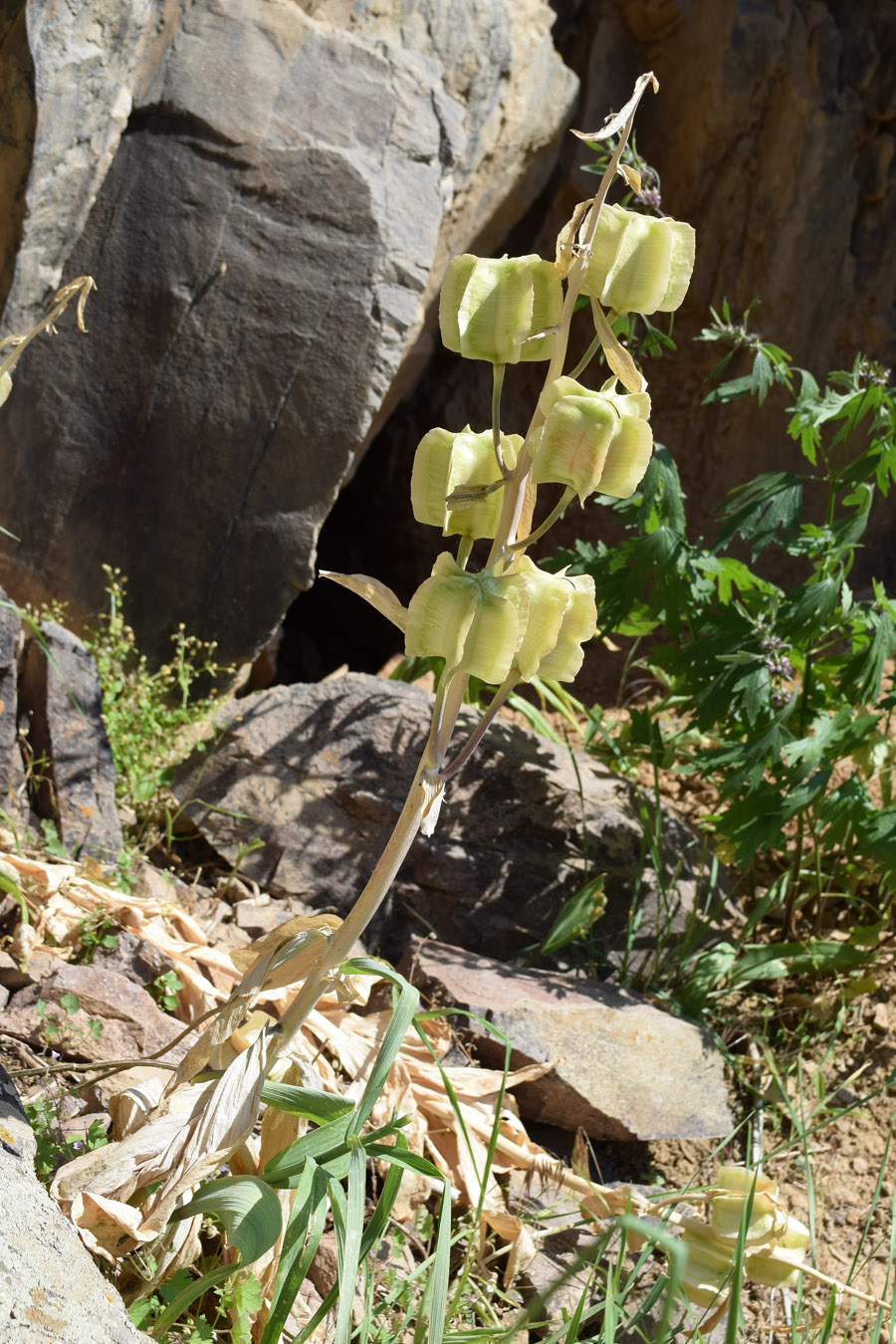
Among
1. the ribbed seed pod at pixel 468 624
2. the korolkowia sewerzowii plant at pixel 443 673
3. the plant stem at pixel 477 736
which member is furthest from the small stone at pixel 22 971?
the ribbed seed pod at pixel 468 624

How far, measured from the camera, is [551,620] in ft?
3.67

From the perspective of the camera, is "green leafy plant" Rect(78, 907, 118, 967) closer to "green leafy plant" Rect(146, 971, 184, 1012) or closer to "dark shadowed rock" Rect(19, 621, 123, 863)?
"green leafy plant" Rect(146, 971, 184, 1012)

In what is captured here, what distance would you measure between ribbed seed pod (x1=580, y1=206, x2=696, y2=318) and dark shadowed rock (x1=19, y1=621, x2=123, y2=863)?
1663 mm

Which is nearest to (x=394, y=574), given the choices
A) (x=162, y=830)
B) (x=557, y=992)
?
(x=162, y=830)

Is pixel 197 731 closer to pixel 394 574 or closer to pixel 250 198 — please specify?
pixel 250 198

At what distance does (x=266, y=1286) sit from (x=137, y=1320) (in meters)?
0.17

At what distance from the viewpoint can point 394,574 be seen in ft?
17.4

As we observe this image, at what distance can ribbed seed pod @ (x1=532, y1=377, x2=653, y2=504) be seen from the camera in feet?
3.47

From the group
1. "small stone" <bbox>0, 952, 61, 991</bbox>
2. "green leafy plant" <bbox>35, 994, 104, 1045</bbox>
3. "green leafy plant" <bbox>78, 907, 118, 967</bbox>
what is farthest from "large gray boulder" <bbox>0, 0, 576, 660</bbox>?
"green leafy plant" <bbox>35, 994, 104, 1045</bbox>

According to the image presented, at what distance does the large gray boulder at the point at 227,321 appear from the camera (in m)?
3.28

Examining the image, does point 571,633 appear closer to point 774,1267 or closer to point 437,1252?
point 437,1252

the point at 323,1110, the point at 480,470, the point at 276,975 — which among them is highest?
the point at 480,470

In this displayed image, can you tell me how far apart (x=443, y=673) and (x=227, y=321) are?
254cm

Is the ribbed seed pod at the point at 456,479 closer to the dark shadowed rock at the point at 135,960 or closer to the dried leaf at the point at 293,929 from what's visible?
the dried leaf at the point at 293,929
